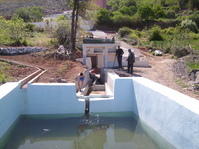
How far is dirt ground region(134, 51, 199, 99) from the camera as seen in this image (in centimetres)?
1364

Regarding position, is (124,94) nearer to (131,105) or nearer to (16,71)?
(131,105)

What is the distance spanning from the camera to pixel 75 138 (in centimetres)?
918

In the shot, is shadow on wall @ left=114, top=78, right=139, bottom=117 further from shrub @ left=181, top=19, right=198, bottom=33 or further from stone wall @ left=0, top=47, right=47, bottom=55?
shrub @ left=181, top=19, right=198, bottom=33

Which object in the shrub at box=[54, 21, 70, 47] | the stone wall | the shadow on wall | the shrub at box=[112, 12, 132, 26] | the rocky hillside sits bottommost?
the shadow on wall

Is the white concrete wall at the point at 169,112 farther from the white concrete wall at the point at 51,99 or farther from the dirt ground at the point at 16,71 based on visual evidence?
the dirt ground at the point at 16,71

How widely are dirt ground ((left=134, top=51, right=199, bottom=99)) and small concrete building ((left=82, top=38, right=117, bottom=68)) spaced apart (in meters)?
1.67

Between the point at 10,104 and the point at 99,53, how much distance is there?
931 centimetres

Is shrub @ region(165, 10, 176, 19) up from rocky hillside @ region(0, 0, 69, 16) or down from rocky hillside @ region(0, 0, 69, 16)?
down

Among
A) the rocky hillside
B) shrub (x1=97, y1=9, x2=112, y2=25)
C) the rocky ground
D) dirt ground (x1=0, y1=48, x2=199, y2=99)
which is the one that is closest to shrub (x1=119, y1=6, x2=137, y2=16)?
shrub (x1=97, y1=9, x2=112, y2=25)

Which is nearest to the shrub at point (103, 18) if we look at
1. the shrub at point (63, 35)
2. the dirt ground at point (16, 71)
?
the shrub at point (63, 35)

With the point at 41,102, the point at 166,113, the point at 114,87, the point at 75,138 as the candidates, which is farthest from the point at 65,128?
the point at 166,113

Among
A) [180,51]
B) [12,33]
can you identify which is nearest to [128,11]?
[180,51]

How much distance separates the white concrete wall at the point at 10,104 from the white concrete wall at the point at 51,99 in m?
0.32

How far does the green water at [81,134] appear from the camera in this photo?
859 centimetres
